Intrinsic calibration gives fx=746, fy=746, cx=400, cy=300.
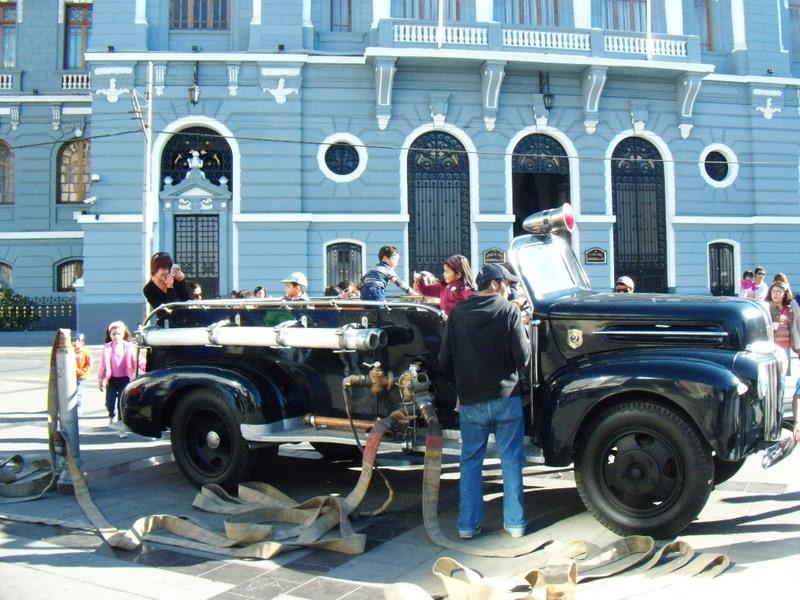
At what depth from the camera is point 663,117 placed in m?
20.9

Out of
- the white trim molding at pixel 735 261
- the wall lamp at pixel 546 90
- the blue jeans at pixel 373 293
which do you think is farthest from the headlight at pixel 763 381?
the white trim molding at pixel 735 261

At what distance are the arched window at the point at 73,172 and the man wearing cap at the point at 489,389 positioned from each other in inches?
990

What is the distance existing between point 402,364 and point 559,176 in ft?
54.7

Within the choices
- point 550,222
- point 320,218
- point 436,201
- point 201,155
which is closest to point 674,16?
point 436,201

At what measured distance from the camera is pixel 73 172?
88.4 ft

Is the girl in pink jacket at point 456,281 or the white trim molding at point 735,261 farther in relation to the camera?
the white trim molding at point 735,261

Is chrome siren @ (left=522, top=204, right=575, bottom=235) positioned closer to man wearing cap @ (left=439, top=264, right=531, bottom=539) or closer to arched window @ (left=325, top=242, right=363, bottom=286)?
man wearing cap @ (left=439, top=264, right=531, bottom=539)

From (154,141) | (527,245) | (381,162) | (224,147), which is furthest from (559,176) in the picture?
(527,245)

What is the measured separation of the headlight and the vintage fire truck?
1cm

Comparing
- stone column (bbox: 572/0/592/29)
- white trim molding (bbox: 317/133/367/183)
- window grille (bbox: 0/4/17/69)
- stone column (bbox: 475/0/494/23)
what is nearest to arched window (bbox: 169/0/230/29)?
white trim molding (bbox: 317/133/367/183)

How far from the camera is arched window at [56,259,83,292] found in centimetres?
2658

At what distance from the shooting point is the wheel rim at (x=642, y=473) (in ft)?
15.5

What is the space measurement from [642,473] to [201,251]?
16.6m

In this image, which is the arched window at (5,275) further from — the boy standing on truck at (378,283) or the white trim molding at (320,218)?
the boy standing on truck at (378,283)
